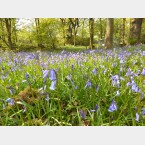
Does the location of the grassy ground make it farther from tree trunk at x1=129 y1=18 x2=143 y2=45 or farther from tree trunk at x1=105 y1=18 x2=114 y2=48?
tree trunk at x1=129 y1=18 x2=143 y2=45

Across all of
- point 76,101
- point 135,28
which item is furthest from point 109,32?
point 76,101

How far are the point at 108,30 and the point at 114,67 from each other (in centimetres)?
788

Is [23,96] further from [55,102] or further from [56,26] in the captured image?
[56,26]

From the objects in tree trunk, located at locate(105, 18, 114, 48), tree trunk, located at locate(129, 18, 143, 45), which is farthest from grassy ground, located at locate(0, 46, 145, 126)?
tree trunk, located at locate(129, 18, 143, 45)

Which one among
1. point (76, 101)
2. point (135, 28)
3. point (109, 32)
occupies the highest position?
point (135, 28)

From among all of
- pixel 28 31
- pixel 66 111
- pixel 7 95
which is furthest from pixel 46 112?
pixel 28 31

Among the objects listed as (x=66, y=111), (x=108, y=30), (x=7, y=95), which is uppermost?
(x=108, y=30)

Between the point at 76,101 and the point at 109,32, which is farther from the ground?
the point at 109,32

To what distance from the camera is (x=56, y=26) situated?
1803 cm

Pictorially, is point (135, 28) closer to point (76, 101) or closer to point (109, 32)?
point (109, 32)

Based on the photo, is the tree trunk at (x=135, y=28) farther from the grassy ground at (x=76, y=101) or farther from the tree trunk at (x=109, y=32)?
the grassy ground at (x=76, y=101)

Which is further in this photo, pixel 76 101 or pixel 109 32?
pixel 109 32

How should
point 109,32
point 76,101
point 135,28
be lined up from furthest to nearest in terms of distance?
1. point 135,28
2. point 109,32
3. point 76,101

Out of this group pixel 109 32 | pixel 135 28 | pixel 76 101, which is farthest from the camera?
pixel 135 28
